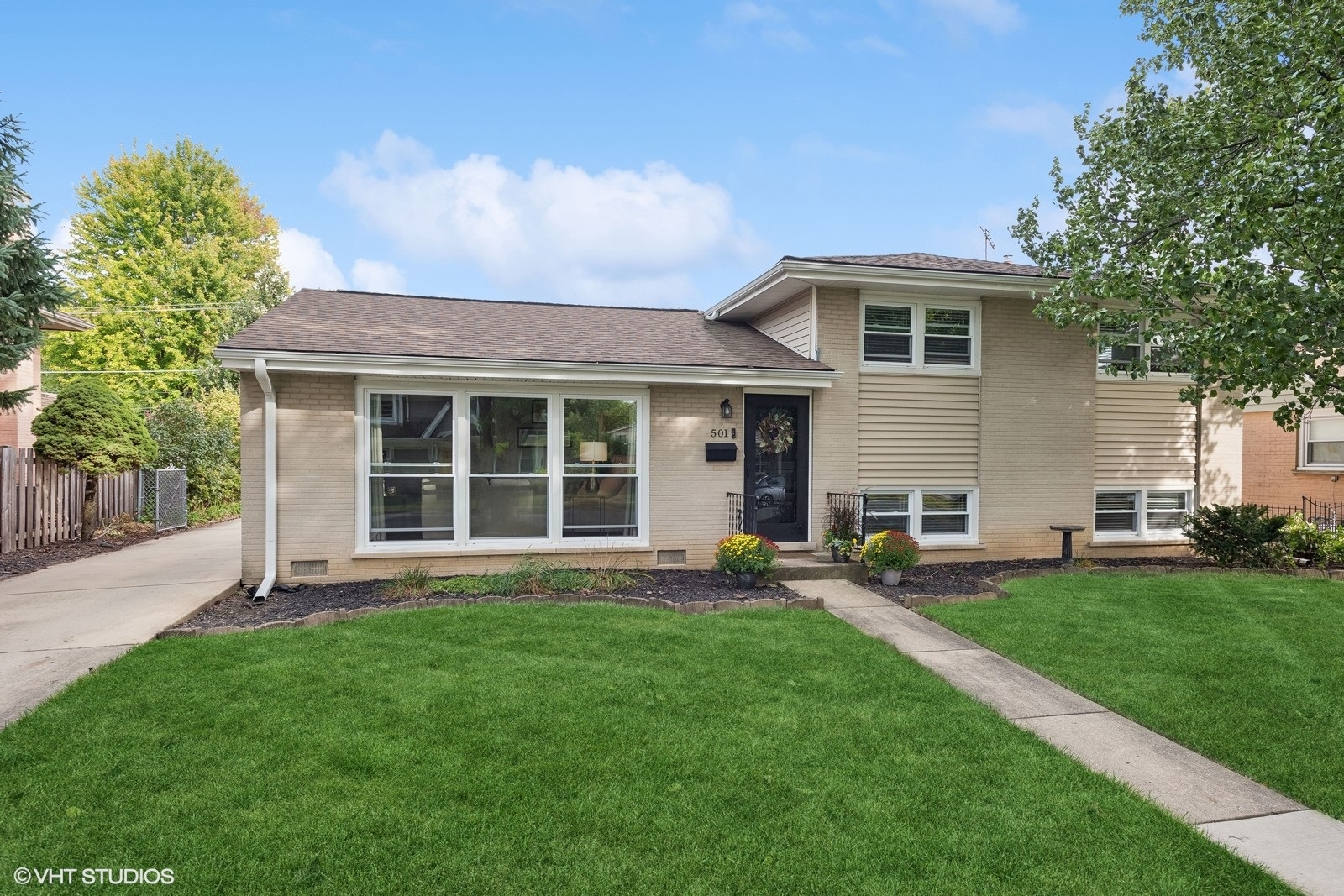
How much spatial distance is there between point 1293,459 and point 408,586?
20.8 m

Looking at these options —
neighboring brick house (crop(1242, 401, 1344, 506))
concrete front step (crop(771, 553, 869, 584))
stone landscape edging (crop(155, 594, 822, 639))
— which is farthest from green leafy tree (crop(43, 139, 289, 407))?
neighboring brick house (crop(1242, 401, 1344, 506))

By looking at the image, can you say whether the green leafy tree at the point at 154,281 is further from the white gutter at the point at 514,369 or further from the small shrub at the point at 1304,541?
the small shrub at the point at 1304,541

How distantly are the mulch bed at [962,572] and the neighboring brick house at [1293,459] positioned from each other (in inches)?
314

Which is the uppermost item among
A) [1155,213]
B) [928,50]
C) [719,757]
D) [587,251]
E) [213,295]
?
[587,251]

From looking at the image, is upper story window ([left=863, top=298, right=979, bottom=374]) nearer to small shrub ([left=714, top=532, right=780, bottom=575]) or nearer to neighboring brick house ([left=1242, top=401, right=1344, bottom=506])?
Answer: small shrub ([left=714, top=532, right=780, bottom=575])

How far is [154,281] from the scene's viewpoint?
27562mm

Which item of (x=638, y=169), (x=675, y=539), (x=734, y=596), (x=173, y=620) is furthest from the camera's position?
(x=638, y=169)

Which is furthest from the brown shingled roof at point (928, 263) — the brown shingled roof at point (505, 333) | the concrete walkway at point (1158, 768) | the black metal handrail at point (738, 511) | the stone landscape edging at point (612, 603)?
the concrete walkway at point (1158, 768)

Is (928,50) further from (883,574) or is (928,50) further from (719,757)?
(719,757)

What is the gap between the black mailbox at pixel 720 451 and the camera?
1009 centimetres

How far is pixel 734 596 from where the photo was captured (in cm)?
827

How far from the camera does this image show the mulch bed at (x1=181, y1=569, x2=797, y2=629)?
7.29 meters

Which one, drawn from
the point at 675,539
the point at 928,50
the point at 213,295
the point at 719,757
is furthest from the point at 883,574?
the point at 213,295

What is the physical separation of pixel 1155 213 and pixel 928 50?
23.8 ft
